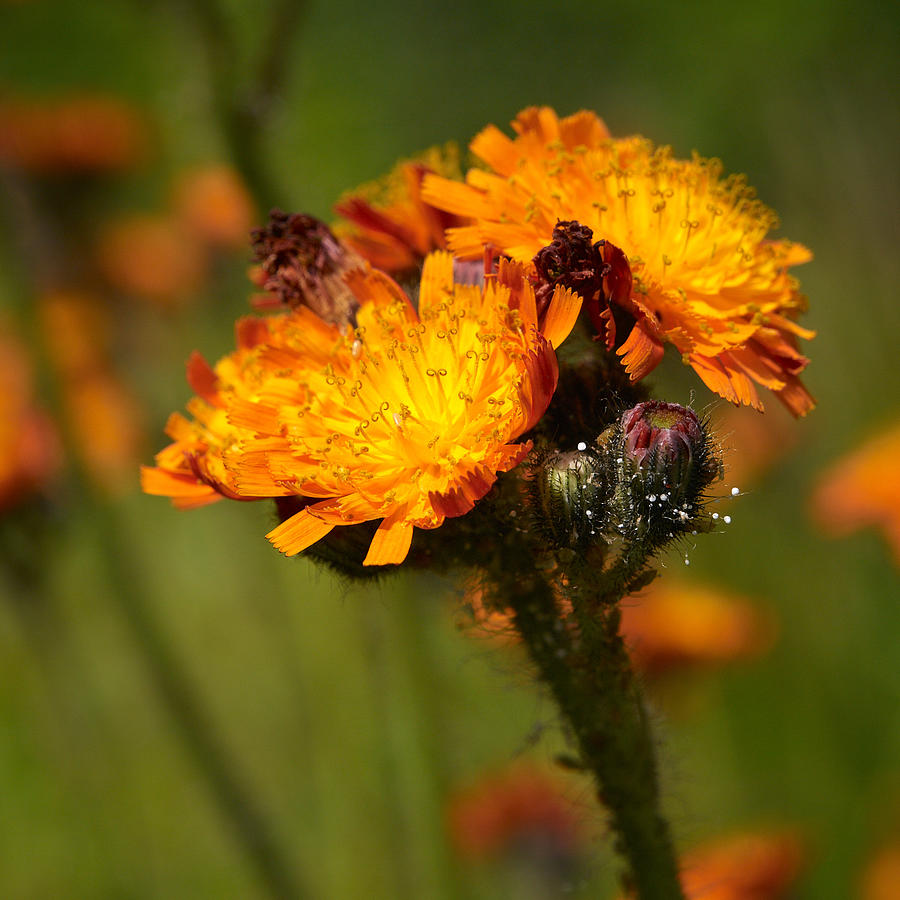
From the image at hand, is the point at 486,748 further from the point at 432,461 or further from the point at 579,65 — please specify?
the point at 579,65

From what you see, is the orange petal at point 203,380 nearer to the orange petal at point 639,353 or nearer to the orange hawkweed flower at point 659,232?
the orange hawkweed flower at point 659,232

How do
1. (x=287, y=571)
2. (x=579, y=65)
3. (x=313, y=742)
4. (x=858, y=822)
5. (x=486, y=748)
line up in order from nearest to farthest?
(x=858, y=822), (x=313, y=742), (x=486, y=748), (x=287, y=571), (x=579, y=65)

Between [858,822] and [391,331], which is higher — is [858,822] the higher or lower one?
the lower one

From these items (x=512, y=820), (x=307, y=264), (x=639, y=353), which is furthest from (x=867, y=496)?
(x=307, y=264)

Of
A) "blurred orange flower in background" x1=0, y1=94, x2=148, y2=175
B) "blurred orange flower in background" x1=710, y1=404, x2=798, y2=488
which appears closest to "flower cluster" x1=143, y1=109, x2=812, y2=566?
"blurred orange flower in background" x1=710, y1=404, x2=798, y2=488

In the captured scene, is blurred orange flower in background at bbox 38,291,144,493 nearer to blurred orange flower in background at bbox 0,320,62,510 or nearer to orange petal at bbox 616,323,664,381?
blurred orange flower in background at bbox 0,320,62,510

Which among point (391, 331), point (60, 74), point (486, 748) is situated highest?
point (60, 74)

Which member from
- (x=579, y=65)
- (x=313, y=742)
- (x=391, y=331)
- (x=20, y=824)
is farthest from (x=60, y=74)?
(x=391, y=331)
